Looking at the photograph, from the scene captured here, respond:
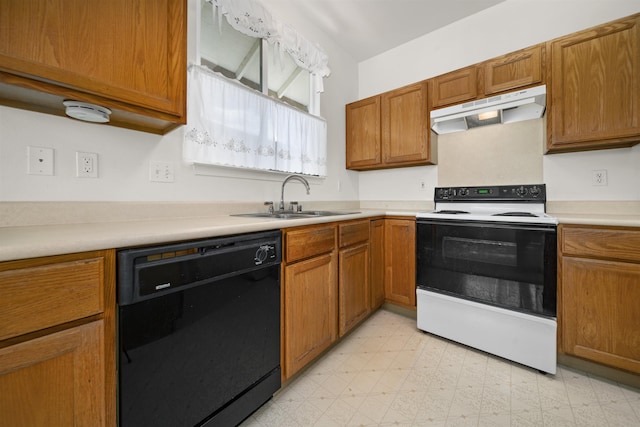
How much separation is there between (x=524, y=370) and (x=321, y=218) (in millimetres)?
1611

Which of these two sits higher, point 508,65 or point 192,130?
point 508,65

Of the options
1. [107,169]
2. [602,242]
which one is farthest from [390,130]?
A: [107,169]

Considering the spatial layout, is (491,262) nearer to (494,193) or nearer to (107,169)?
(494,193)

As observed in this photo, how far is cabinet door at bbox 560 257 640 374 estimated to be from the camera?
4.69ft

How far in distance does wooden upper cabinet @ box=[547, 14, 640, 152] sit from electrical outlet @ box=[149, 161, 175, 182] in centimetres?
254

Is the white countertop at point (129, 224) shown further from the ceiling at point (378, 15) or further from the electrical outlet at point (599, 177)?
the ceiling at point (378, 15)

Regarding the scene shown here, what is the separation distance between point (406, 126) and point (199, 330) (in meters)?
2.39

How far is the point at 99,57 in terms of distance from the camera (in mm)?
971

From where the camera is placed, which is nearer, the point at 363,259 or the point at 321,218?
the point at 321,218

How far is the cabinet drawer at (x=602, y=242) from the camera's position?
141cm

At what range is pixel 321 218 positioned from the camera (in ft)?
5.27

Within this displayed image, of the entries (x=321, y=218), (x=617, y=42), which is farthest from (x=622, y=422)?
(x=617, y=42)

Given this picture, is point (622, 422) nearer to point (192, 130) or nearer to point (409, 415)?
point (409, 415)

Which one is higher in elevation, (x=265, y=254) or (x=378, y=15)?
(x=378, y=15)
